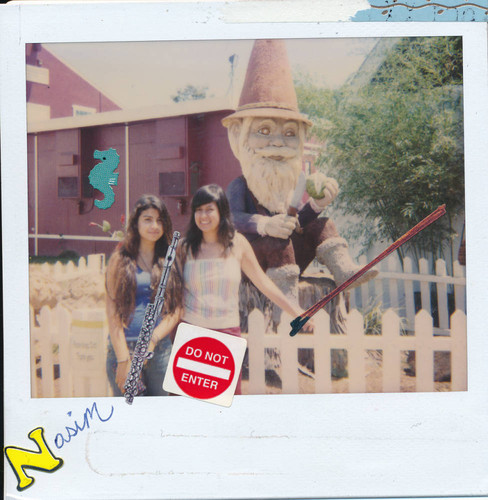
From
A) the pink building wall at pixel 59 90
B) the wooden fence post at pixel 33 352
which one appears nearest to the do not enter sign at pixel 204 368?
the wooden fence post at pixel 33 352

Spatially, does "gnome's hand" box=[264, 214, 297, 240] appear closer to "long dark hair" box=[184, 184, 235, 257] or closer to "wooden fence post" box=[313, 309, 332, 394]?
"long dark hair" box=[184, 184, 235, 257]

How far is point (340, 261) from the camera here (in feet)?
9.43

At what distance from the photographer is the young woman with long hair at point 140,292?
2.85 m

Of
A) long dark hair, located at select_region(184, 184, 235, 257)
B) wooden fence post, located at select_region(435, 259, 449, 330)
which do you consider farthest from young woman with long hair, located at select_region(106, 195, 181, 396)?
wooden fence post, located at select_region(435, 259, 449, 330)

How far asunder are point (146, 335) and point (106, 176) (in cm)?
91

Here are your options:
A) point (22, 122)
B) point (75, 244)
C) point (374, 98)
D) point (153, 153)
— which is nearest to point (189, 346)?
point (75, 244)

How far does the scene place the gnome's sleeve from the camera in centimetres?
287

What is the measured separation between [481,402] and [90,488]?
7.15 feet

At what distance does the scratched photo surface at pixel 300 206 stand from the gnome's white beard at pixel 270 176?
0.04 feet

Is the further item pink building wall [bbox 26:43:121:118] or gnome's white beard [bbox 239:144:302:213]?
gnome's white beard [bbox 239:144:302:213]

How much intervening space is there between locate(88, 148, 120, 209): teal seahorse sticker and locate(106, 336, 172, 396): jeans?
791mm

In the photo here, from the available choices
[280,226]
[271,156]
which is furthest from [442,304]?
[271,156]

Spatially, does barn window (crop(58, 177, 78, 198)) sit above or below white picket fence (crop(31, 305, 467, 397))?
above

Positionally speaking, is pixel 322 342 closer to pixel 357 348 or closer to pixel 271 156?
pixel 357 348
